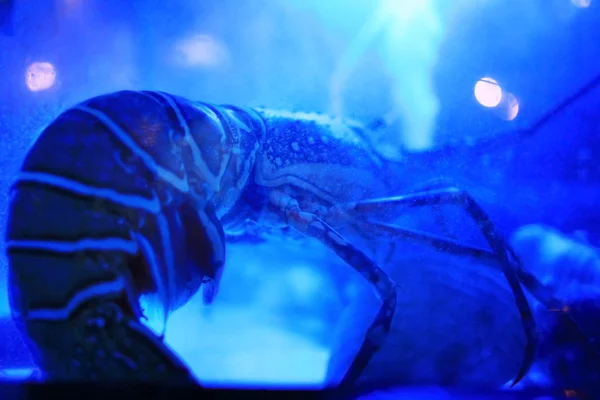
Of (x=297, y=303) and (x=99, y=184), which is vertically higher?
(x=297, y=303)

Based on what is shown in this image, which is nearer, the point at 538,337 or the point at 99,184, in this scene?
the point at 99,184

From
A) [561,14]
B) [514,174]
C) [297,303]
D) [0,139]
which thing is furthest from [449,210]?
[0,139]

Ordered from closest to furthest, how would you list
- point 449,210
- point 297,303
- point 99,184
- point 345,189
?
point 99,184
point 449,210
point 297,303
point 345,189

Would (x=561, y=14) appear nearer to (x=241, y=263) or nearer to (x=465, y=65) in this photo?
(x=465, y=65)

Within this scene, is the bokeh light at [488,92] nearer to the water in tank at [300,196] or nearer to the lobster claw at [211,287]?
the water in tank at [300,196]

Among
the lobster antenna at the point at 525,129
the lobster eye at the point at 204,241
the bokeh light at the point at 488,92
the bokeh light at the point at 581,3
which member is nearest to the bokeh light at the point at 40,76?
the lobster eye at the point at 204,241

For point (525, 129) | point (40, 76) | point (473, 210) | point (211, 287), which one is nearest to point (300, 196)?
point (211, 287)

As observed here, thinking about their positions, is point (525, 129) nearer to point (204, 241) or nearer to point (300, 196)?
point (300, 196)

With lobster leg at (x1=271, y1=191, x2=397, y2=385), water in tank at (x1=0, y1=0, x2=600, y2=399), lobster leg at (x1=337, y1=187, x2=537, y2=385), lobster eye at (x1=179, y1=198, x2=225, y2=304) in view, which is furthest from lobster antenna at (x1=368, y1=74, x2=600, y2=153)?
lobster eye at (x1=179, y1=198, x2=225, y2=304)
